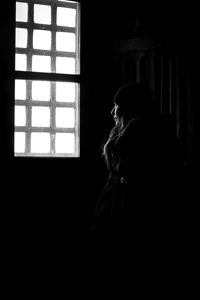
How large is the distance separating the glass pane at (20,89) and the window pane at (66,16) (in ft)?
2.28

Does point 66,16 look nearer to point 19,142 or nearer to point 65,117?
point 65,117

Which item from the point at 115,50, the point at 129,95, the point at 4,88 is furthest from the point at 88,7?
the point at 129,95

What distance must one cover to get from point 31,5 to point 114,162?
1.90m

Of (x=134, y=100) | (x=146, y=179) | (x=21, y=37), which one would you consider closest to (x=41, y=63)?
(x=21, y=37)

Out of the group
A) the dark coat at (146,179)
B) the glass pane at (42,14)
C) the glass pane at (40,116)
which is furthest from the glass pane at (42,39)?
the dark coat at (146,179)

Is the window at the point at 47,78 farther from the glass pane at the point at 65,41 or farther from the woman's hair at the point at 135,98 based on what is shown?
the woman's hair at the point at 135,98

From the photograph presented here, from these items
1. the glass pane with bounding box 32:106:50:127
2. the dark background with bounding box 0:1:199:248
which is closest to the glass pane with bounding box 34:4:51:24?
the dark background with bounding box 0:1:199:248

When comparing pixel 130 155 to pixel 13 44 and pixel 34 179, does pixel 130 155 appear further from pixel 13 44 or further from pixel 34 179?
pixel 13 44

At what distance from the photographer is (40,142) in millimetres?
4461

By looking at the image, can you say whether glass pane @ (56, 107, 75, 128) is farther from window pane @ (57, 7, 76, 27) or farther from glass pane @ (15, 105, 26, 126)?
window pane @ (57, 7, 76, 27)

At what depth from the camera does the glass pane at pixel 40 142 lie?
444cm

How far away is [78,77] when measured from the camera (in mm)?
4520

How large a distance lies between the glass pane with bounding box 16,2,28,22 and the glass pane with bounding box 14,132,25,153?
1.06 meters

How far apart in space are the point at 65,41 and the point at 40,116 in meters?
0.77
